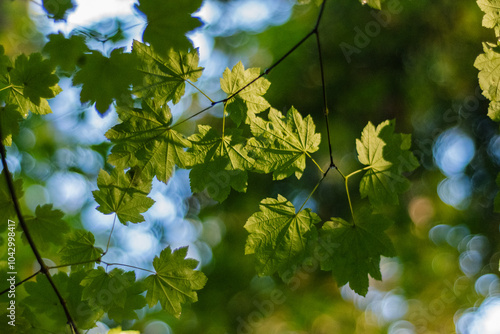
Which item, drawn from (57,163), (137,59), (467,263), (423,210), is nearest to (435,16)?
(423,210)

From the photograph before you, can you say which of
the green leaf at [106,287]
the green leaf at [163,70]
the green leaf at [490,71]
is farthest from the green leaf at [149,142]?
the green leaf at [490,71]

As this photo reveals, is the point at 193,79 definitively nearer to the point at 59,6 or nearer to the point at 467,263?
the point at 59,6

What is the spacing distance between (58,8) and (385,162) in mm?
2032

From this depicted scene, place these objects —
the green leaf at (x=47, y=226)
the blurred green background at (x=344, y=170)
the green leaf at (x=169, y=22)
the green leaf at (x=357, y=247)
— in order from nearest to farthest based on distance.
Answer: the green leaf at (x=169, y=22) → the green leaf at (x=357, y=247) → the green leaf at (x=47, y=226) → the blurred green background at (x=344, y=170)

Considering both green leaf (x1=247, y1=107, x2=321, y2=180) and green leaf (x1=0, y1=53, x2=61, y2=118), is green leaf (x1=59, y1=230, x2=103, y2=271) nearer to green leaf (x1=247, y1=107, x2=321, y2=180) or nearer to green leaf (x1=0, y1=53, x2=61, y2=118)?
green leaf (x1=0, y1=53, x2=61, y2=118)

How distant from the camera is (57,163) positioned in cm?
888

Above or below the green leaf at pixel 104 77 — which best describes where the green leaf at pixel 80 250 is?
below

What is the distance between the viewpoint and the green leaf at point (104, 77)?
1.88 meters

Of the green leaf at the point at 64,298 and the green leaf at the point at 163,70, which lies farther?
the green leaf at the point at 64,298

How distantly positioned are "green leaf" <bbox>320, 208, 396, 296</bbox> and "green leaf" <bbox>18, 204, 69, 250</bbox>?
1663 millimetres

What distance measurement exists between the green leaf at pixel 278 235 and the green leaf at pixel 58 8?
4.83 ft

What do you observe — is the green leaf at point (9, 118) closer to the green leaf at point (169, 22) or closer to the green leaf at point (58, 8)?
the green leaf at point (58, 8)

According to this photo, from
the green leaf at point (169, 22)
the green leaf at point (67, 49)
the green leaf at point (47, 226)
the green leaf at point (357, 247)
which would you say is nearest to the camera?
the green leaf at point (169, 22)

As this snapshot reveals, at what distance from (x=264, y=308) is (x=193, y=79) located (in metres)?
6.44
